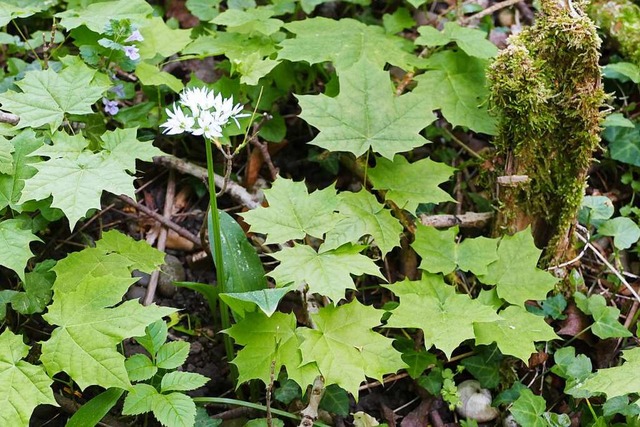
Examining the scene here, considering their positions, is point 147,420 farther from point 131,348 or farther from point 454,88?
point 454,88

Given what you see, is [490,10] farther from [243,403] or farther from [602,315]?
[243,403]

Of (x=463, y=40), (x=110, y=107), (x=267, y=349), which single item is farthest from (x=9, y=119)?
(x=463, y=40)

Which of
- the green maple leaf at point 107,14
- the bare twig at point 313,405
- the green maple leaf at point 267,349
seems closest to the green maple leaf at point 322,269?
the green maple leaf at point 267,349

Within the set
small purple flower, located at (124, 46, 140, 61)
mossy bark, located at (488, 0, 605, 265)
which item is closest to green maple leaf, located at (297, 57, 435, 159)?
mossy bark, located at (488, 0, 605, 265)

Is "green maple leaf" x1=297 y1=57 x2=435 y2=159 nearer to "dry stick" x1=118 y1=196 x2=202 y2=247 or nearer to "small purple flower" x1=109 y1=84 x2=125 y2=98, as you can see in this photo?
"dry stick" x1=118 y1=196 x2=202 y2=247

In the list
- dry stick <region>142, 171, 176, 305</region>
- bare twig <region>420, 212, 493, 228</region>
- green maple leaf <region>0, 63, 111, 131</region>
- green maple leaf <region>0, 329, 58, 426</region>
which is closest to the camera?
green maple leaf <region>0, 329, 58, 426</region>
